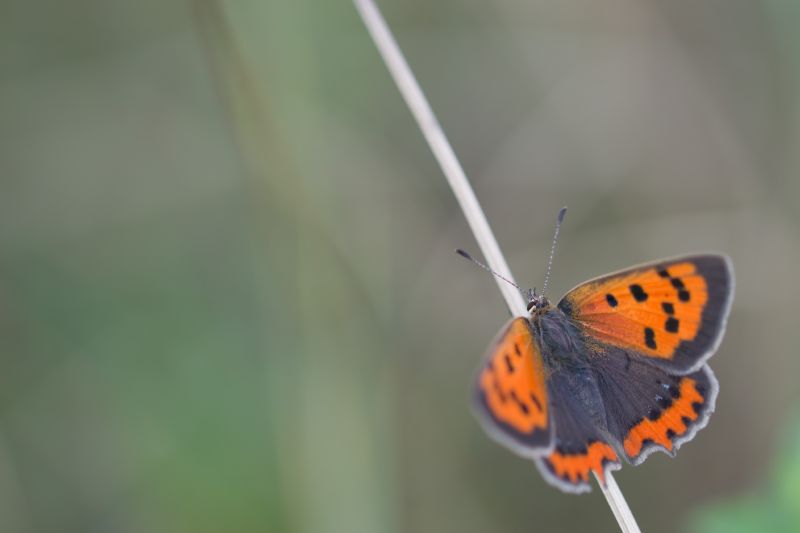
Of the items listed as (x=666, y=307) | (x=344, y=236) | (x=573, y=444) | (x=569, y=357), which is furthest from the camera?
(x=344, y=236)

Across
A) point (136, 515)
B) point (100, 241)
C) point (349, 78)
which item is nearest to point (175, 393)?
point (136, 515)

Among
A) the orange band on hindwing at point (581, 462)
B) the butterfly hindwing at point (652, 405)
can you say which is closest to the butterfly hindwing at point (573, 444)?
the orange band on hindwing at point (581, 462)

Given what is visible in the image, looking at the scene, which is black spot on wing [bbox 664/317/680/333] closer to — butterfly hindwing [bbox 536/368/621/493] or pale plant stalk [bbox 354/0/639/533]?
butterfly hindwing [bbox 536/368/621/493]

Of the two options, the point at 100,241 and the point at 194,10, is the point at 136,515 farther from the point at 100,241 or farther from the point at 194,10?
the point at 194,10

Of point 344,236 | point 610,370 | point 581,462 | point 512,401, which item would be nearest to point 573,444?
point 581,462

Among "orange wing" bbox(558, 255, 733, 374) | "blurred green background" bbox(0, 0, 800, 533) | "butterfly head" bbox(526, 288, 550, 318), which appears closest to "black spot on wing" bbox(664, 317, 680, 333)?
"orange wing" bbox(558, 255, 733, 374)

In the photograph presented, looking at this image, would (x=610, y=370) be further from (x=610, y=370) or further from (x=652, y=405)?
(x=652, y=405)
